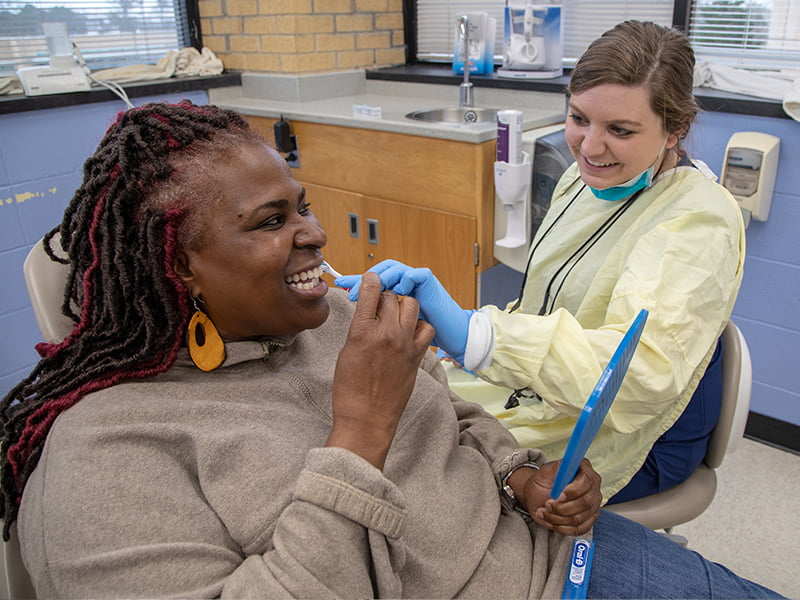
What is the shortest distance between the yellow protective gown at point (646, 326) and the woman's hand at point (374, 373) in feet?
0.86

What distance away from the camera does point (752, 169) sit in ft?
6.71

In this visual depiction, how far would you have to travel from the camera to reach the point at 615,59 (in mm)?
1240

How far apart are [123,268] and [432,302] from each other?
48 cm

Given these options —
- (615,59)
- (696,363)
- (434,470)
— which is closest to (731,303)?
(696,363)

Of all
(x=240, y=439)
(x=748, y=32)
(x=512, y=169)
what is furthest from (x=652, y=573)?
(x=748, y=32)

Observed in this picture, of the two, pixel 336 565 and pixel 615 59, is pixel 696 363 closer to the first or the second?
pixel 615 59

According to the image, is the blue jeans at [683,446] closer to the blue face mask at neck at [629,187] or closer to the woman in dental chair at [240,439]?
the woman in dental chair at [240,439]

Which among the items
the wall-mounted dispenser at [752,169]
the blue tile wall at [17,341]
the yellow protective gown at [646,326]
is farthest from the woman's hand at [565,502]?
the blue tile wall at [17,341]

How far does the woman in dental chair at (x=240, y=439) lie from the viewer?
74cm

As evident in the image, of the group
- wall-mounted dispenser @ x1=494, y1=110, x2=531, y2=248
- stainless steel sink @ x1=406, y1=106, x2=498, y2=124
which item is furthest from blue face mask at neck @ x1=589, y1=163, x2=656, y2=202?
stainless steel sink @ x1=406, y1=106, x2=498, y2=124

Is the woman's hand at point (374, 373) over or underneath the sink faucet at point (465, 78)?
underneath

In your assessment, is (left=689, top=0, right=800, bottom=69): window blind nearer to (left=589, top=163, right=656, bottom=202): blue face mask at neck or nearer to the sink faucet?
the sink faucet

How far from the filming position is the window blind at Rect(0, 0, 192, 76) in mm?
2619

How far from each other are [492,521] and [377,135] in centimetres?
183
